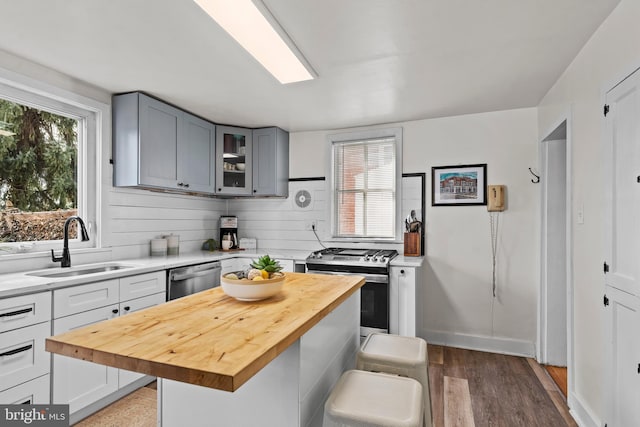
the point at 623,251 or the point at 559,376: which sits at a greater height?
the point at 623,251

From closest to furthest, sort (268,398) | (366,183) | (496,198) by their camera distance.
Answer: (268,398) → (496,198) → (366,183)

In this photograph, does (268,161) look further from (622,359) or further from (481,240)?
(622,359)

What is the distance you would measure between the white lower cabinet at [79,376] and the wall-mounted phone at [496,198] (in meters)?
3.43

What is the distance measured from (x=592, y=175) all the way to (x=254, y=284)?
2076mm

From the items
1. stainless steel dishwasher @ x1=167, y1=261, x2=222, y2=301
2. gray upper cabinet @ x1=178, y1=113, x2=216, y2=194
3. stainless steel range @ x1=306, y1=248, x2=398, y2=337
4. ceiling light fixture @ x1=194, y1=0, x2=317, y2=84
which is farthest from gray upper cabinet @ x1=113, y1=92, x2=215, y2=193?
stainless steel range @ x1=306, y1=248, x2=398, y2=337

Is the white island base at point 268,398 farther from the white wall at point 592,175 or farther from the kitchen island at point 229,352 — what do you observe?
the white wall at point 592,175

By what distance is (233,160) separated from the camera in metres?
4.20

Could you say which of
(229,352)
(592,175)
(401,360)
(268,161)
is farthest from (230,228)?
(592,175)

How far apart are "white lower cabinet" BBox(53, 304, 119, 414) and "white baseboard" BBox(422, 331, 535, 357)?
296cm

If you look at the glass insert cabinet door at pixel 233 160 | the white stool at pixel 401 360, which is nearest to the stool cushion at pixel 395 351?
the white stool at pixel 401 360

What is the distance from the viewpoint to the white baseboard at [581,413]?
2057 millimetres

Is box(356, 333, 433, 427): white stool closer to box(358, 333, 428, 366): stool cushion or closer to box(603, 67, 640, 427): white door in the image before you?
box(358, 333, 428, 366): stool cushion

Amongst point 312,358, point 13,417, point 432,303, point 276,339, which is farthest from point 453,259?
point 13,417

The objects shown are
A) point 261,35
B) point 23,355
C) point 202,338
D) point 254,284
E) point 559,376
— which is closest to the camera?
point 202,338
